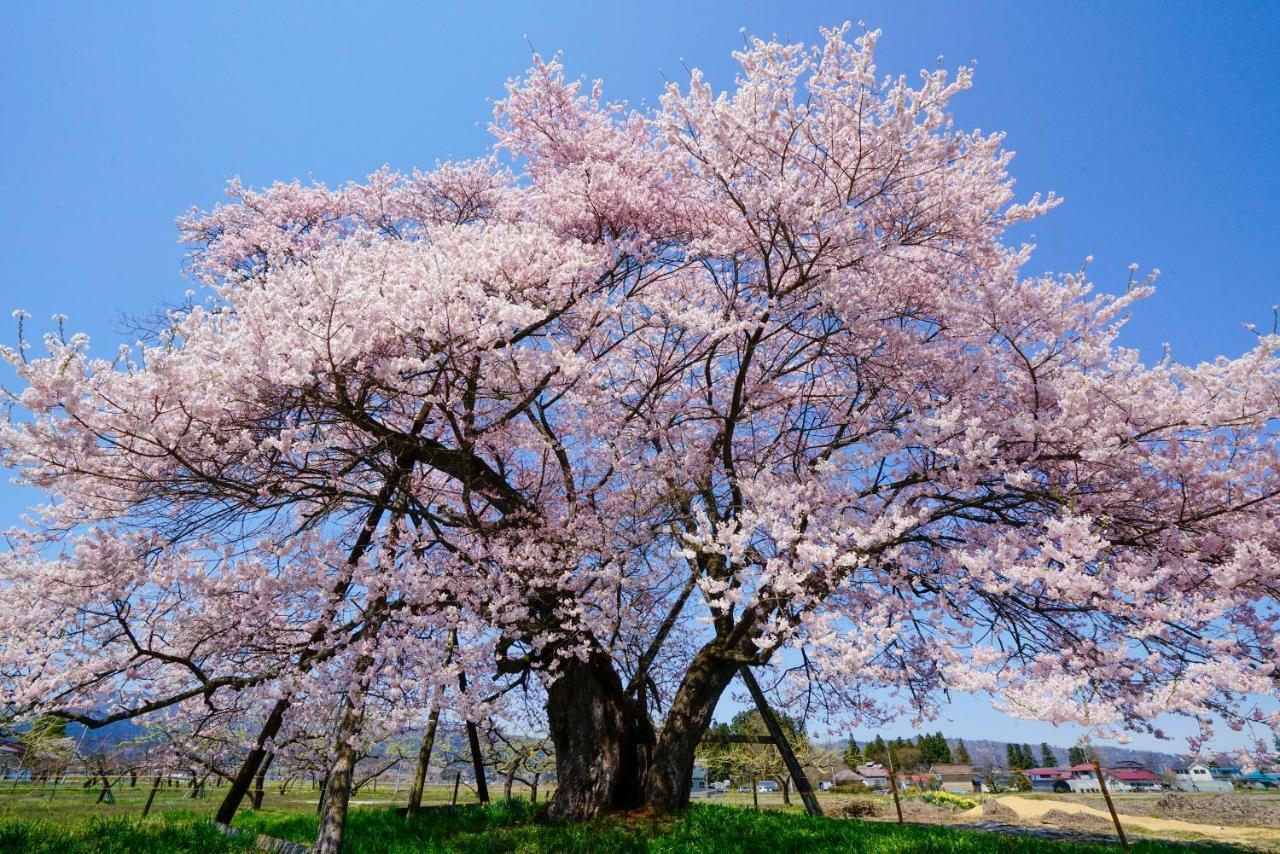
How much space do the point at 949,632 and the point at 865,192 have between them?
485 centimetres

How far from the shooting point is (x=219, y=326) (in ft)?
21.3

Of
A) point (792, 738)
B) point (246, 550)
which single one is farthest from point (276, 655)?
point (792, 738)

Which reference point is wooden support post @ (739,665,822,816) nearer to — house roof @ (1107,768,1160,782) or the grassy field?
the grassy field

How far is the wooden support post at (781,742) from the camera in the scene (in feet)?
Result: 30.8

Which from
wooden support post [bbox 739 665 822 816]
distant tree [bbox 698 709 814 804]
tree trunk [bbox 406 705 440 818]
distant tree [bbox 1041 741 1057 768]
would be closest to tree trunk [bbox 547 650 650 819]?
wooden support post [bbox 739 665 822 816]

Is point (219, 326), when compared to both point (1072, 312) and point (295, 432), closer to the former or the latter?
point (295, 432)

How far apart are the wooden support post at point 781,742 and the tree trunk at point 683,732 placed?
1.03 metres

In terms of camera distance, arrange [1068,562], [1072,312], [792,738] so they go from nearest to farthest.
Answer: [1068,562] → [1072,312] → [792,738]

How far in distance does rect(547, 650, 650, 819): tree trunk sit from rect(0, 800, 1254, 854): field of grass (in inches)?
18.0

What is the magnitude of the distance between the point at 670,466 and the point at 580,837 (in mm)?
4586

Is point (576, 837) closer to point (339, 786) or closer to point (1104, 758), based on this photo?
point (339, 786)

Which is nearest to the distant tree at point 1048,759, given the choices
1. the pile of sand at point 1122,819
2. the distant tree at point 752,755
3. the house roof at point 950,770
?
the house roof at point 950,770

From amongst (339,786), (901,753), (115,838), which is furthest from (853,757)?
(115,838)

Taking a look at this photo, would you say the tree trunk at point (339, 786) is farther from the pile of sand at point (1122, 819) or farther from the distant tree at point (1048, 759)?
the distant tree at point (1048, 759)
